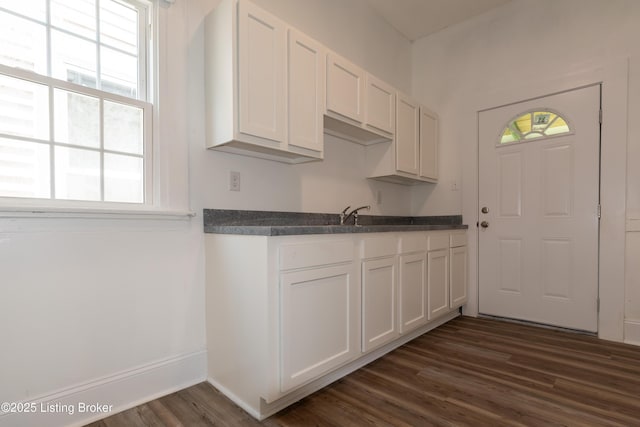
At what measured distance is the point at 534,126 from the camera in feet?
9.77

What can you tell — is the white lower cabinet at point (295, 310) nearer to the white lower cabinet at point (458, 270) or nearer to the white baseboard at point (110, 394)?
the white baseboard at point (110, 394)

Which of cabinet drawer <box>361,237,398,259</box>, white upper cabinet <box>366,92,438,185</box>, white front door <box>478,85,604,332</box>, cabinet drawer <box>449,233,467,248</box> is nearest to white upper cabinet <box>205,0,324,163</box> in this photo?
cabinet drawer <box>361,237,398,259</box>

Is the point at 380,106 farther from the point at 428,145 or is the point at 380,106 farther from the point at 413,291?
the point at 413,291

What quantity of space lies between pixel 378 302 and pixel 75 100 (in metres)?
2.00

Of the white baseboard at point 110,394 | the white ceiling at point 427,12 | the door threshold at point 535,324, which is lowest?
the door threshold at point 535,324

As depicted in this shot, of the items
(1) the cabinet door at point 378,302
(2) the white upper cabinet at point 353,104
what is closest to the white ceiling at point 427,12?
(2) the white upper cabinet at point 353,104

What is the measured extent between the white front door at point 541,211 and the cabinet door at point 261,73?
91.7 inches

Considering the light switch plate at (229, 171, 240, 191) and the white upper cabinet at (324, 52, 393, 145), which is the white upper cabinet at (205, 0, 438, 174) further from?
the light switch plate at (229, 171, 240, 191)

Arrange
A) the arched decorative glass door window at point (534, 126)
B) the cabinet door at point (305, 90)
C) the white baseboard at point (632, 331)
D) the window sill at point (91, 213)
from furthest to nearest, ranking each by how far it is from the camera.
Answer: the arched decorative glass door window at point (534, 126) < the white baseboard at point (632, 331) < the cabinet door at point (305, 90) < the window sill at point (91, 213)

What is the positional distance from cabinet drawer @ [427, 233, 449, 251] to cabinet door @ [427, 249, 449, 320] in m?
0.04

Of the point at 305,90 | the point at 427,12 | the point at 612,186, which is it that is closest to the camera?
the point at 305,90

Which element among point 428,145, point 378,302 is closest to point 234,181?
point 378,302

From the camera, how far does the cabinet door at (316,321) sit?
1554 millimetres

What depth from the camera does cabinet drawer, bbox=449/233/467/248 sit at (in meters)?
3.01
